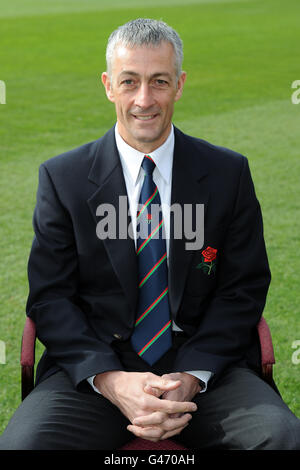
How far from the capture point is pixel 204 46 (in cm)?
2092

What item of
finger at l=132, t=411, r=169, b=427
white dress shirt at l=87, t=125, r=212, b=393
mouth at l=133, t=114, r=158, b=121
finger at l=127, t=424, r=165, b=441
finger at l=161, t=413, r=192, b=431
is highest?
mouth at l=133, t=114, r=158, b=121

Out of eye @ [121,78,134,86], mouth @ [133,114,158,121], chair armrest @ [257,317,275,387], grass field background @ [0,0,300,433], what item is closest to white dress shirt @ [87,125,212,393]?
mouth @ [133,114,158,121]

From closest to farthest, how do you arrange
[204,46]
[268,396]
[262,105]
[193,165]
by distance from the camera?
[268,396]
[193,165]
[262,105]
[204,46]

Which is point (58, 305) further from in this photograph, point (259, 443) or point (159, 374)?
point (259, 443)

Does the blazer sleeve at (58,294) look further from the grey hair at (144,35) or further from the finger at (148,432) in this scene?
the grey hair at (144,35)

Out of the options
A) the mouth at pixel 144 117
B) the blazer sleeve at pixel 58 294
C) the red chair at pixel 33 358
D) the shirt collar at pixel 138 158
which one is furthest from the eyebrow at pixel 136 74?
the red chair at pixel 33 358

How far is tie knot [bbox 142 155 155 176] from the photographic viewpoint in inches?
114

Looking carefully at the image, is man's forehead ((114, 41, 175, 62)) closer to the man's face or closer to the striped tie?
the man's face

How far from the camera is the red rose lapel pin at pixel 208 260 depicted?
291cm

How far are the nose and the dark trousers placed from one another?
1172 mm

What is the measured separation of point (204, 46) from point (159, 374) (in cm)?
1929

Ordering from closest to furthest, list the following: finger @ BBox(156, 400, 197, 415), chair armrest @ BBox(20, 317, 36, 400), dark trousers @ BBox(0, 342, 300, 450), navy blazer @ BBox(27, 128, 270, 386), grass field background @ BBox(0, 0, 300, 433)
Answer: dark trousers @ BBox(0, 342, 300, 450) → finger @ BBox(156, 400, 197, 415) → chair armrest @ BBox(20, 317, 36, 400) → navy blazer @ BBox(27, 128, 270, 386) → grass field background @ BBox(0, 0, 300, 433)

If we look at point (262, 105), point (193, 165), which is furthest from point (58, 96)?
point (193, 165)

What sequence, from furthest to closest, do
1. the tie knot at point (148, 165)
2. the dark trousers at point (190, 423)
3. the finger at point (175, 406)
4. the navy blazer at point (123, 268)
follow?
the tie knot at point (148, 165) → the navy blazer at point (123, 268) → the finger at point (175, 406) → the dark trousers at point (190, 423)
